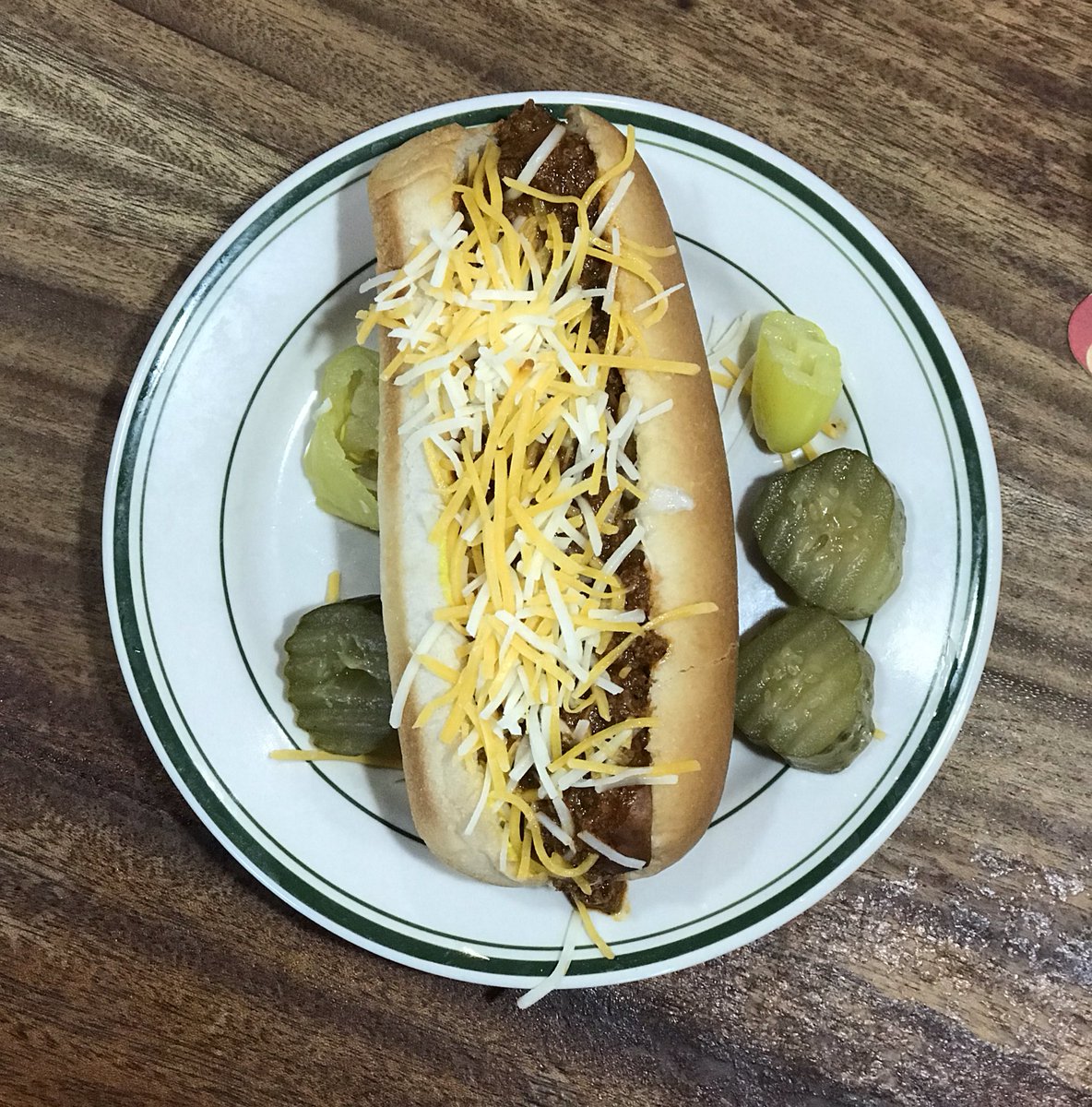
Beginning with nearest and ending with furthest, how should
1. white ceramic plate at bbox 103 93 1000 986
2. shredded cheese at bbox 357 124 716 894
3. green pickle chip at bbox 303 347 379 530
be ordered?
shredded cheese at bbox 357 124 716 894 < white ceramic plate at bbox 103 93 1000 986 < green pickle chip at bbox 303 347 379 530

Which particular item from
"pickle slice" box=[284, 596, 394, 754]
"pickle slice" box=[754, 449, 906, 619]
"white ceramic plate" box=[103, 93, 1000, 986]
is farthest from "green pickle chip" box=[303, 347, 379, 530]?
"pickle slice" box=[754, 449, 906, 619]

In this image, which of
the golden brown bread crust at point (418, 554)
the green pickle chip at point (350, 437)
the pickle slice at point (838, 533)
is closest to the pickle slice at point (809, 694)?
the pickle slice at point (838, 533)

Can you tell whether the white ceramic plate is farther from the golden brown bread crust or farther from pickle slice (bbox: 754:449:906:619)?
the golden brown bread crust

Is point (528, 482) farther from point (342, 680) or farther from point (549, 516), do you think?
point (342, 680)

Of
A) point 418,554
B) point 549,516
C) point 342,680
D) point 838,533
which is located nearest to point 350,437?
point 418,554

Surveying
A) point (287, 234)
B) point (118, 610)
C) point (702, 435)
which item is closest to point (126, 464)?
point (118, 610)

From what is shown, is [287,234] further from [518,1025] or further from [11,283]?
[518,1025]

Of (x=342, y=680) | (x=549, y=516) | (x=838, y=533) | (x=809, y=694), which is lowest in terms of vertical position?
(x=342, y=680)
